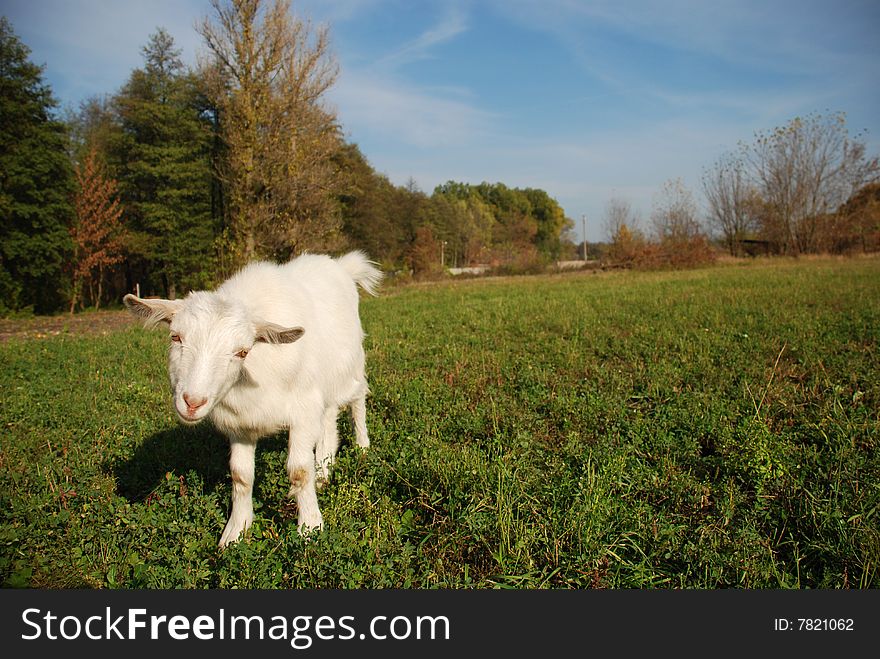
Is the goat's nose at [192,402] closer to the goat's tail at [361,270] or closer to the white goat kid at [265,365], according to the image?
the white goat kid at [265,365]

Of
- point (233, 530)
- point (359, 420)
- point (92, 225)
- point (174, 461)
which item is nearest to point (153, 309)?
point (233, 530)

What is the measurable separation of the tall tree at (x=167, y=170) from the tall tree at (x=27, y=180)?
21.6 ft

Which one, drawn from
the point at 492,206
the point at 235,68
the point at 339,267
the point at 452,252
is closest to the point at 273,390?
the point at 339,267

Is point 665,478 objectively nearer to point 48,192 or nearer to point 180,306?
point 180,306

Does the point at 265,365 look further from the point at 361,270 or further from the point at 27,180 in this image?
the point at 27,180

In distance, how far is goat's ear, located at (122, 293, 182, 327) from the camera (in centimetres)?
319

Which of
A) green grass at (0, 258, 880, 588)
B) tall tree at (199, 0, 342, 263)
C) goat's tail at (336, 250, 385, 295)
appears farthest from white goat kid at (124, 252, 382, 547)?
tall tree at (199, 0, 342, 263)

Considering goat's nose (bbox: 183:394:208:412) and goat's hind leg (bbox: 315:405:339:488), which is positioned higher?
goat's nose (bbox: 183:394:208:412)

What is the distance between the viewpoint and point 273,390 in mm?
3520

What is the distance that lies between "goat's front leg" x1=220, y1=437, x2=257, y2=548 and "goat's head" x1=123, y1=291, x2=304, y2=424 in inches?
26.6

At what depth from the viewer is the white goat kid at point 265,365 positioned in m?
2.94

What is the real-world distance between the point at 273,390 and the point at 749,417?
12.8ft

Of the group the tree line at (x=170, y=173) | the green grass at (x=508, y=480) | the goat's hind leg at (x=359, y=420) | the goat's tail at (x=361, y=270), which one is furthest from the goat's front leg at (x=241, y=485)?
the tree line at (x=170, y=173)

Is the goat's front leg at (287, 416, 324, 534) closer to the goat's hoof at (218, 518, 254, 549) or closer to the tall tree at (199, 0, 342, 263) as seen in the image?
the goat's hoof at (218, 518, 254, 549)
